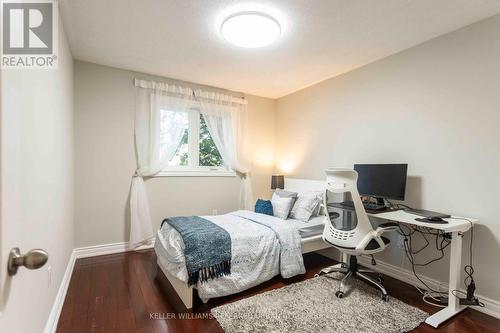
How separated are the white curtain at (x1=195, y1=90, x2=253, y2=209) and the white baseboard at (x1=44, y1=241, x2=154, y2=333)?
5.84 feet

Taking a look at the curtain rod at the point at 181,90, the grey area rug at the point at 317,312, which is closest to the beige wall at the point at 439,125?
the grey area rug at the point at 317,312

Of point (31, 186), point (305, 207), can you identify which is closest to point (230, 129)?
point (305, 207)

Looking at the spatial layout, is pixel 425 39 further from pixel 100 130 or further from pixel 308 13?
pixel 100 130

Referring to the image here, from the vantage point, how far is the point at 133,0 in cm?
208

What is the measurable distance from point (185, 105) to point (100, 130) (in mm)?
1237

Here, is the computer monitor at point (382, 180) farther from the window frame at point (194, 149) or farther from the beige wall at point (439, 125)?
the window frame at point (194, 149)

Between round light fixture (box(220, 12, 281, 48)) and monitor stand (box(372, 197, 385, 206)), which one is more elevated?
round light fixture (box(220, 12, 281, 48))

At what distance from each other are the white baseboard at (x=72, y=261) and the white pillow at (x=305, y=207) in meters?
2.13

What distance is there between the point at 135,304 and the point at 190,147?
2439 millimetres

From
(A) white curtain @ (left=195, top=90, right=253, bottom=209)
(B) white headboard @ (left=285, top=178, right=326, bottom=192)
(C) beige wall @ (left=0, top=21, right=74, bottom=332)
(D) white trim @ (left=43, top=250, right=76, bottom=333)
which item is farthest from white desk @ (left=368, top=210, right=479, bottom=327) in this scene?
(D) white trim @ (left=43, top=250, right=76, bottom=333)

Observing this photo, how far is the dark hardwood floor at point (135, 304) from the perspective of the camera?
6.31ft

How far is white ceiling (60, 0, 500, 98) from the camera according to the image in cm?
213

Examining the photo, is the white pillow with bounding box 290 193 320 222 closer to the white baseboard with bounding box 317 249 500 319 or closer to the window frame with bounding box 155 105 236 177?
the white baseboard with bounding box 317 249 500 319

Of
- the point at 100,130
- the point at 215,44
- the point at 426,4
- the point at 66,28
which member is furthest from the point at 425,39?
the point at 100,130
